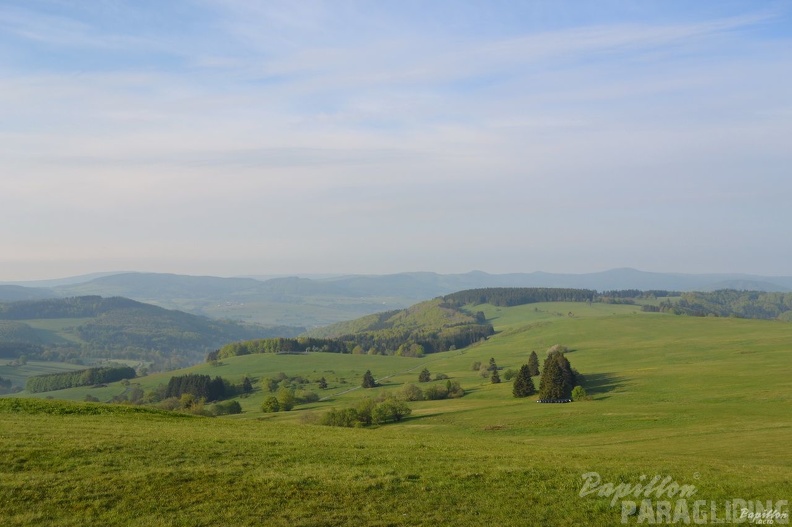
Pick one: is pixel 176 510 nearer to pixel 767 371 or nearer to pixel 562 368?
pixel 562 368

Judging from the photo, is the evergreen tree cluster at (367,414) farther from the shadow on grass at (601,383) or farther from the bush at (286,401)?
the shadow on grass at (601,383)

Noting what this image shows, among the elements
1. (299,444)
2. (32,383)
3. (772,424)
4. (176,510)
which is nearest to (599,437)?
(772,424)

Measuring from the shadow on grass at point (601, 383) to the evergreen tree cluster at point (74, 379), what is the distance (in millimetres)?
134087

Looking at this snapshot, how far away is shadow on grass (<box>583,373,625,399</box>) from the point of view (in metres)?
87.2

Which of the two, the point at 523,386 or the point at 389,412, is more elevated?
the point at 523,386

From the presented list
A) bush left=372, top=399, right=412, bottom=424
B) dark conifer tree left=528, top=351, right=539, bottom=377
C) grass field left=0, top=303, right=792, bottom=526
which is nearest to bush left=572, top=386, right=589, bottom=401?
bush left=372, top=399, right=412, bottom=424

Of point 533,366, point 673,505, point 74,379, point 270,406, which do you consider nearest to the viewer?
point 673,505

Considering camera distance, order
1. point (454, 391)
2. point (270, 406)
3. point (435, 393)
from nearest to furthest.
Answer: point (270, 406) → point (435, 393) → point (454, 391)

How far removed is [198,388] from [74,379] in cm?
6469

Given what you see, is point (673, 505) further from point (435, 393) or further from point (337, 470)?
point (435, 393)

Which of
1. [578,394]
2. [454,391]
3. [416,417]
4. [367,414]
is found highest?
[578,394]

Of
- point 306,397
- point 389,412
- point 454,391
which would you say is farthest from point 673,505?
point 306,397

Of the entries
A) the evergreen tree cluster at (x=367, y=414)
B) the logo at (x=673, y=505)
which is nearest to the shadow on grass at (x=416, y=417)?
the evergreen tree cluster at (x=367, y=414)

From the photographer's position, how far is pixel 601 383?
93938mm
